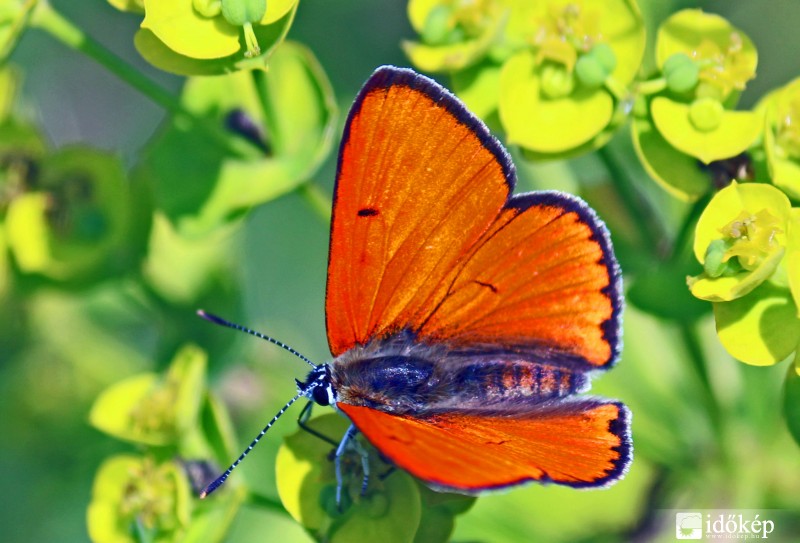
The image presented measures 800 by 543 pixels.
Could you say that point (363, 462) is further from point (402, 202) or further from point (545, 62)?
point (545, 62)

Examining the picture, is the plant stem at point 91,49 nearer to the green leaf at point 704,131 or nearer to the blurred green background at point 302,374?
the blurred green background at point 302,374

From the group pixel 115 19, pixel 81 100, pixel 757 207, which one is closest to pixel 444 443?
pixel 757 207

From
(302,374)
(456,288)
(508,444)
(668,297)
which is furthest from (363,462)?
(302,374)

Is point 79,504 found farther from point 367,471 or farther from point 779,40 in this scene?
point 779,40

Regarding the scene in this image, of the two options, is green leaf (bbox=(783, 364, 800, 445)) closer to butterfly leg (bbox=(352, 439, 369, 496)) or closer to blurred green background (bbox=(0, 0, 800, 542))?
blurred green background (bbox=(0, 0, 800, 542))

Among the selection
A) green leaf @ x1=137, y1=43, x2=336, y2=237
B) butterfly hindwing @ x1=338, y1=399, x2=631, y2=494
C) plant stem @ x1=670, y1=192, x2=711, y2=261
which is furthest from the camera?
green leaf @ x1=137, y1=43, x2=336, y2=237

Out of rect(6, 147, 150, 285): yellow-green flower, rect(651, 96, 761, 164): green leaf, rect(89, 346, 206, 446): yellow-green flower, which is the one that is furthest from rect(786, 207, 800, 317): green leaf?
rect(6, 147, 150, 285): yellow-green flower
